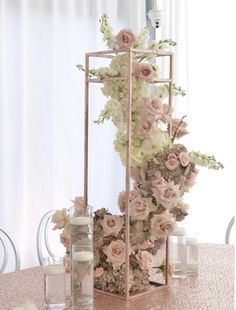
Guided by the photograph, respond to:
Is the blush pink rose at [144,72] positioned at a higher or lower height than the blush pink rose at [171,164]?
higher

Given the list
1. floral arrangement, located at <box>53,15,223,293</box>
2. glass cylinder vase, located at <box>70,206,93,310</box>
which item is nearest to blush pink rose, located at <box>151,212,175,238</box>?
floral arrangement, located at <box>53,15,223,293</box>

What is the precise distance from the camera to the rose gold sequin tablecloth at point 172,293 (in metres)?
1.79

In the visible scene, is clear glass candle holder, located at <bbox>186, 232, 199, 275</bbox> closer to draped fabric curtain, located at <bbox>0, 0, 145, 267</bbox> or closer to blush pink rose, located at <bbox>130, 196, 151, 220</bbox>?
blush pink rose, located at <bbox>130, 196, 151, 220</bbox>

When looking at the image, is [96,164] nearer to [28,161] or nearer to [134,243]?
[28,161]

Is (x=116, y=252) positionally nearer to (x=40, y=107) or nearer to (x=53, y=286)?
(x=53, y=286)

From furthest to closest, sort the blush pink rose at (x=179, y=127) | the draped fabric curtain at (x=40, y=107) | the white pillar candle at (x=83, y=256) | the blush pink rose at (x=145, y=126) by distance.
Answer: the draped fabric curtain at (x=40, y=107) < the blush pink rose at (x=179, y=127) < the blush pink rose at (x=145, y=126) < the white pillar candle at (x=83, y=256)

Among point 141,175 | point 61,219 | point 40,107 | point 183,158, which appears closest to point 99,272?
point 61,219

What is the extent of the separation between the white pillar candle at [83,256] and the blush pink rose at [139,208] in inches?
7.5

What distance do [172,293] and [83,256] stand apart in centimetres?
36

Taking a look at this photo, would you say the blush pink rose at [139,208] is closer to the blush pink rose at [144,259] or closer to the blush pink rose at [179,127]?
the blush pink rose at [144,259]

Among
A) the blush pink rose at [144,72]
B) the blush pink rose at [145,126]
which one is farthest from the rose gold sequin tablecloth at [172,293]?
the blush pink rose at [144,72]

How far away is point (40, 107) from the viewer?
3.70 meters

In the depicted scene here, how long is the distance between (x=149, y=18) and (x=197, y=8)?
334mm

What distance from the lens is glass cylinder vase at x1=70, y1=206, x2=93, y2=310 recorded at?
1.71 meters
